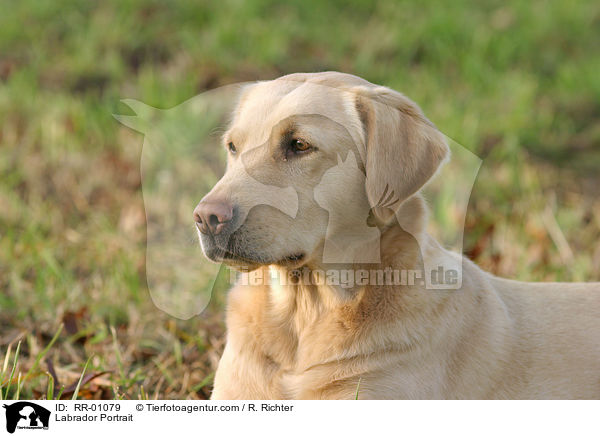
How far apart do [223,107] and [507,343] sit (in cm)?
161

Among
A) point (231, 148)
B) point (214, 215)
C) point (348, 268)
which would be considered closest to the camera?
point (214, 215)

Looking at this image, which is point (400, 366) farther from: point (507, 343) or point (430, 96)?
point (430, 96)

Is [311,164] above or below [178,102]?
below

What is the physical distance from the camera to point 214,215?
7.88 ft

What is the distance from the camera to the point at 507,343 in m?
2.85

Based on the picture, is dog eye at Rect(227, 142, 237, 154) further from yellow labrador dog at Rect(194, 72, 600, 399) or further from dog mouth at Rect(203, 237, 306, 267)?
dog mouth at Rect(203, 237, 306, 267)

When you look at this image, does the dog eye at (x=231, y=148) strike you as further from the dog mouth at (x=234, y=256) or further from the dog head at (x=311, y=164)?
the dog mouth at (x=234, y=256)

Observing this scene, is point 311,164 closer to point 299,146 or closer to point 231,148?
point 299,146

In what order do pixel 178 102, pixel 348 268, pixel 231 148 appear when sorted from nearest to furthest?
pixel 348 268, pixel 231 148, pixel 178 102

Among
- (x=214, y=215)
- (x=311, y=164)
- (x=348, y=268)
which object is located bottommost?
(x=348, y=268)

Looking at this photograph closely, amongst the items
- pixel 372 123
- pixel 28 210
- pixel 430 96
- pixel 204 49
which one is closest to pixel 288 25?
pixel 204 49

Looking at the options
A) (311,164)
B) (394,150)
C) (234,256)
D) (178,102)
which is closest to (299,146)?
(311,164)
